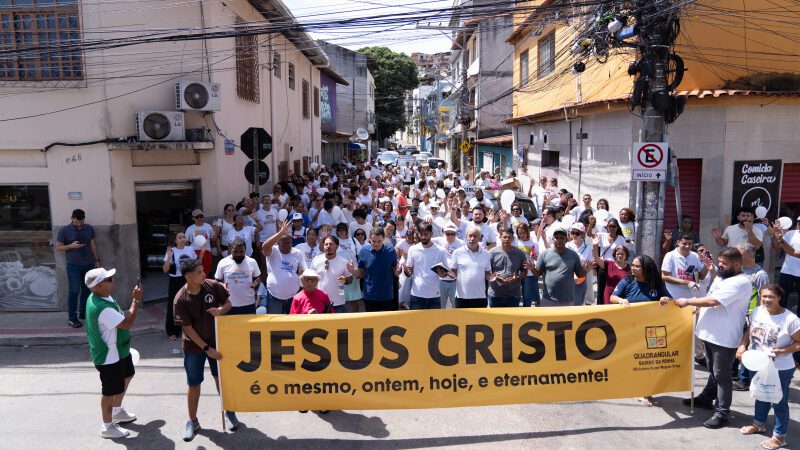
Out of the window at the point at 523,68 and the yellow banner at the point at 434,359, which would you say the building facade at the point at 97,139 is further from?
the window at the point at 523,68

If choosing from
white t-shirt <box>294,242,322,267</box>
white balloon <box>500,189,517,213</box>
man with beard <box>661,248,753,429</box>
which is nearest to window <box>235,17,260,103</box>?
white t-shirt <box>294,242,322,267</box>

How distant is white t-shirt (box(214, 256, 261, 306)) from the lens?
7.33 metres

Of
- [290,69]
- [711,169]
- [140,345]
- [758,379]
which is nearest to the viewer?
[758,379]

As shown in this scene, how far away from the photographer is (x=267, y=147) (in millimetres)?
10828

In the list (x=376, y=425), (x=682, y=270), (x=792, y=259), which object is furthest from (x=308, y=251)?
(x=792, y=259)

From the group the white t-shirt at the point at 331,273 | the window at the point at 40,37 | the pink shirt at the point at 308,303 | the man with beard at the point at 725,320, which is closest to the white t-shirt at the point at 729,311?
the man with beard at the point at 725,320

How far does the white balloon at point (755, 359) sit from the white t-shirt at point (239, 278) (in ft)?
17.2

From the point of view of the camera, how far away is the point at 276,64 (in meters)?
17.0

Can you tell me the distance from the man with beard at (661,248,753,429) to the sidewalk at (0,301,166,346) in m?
7.48

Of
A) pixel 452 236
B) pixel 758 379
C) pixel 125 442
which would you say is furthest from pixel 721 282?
pixel 125 442

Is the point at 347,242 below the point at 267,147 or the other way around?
below

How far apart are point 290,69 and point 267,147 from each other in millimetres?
9163

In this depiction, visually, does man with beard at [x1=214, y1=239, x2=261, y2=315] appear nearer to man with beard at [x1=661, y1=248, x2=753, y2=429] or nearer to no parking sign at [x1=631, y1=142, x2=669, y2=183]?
man with beard at [x1=661, y1=248, x2=753, y2=429]

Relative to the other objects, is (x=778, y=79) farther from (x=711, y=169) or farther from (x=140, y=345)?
(x=140, y=345)
